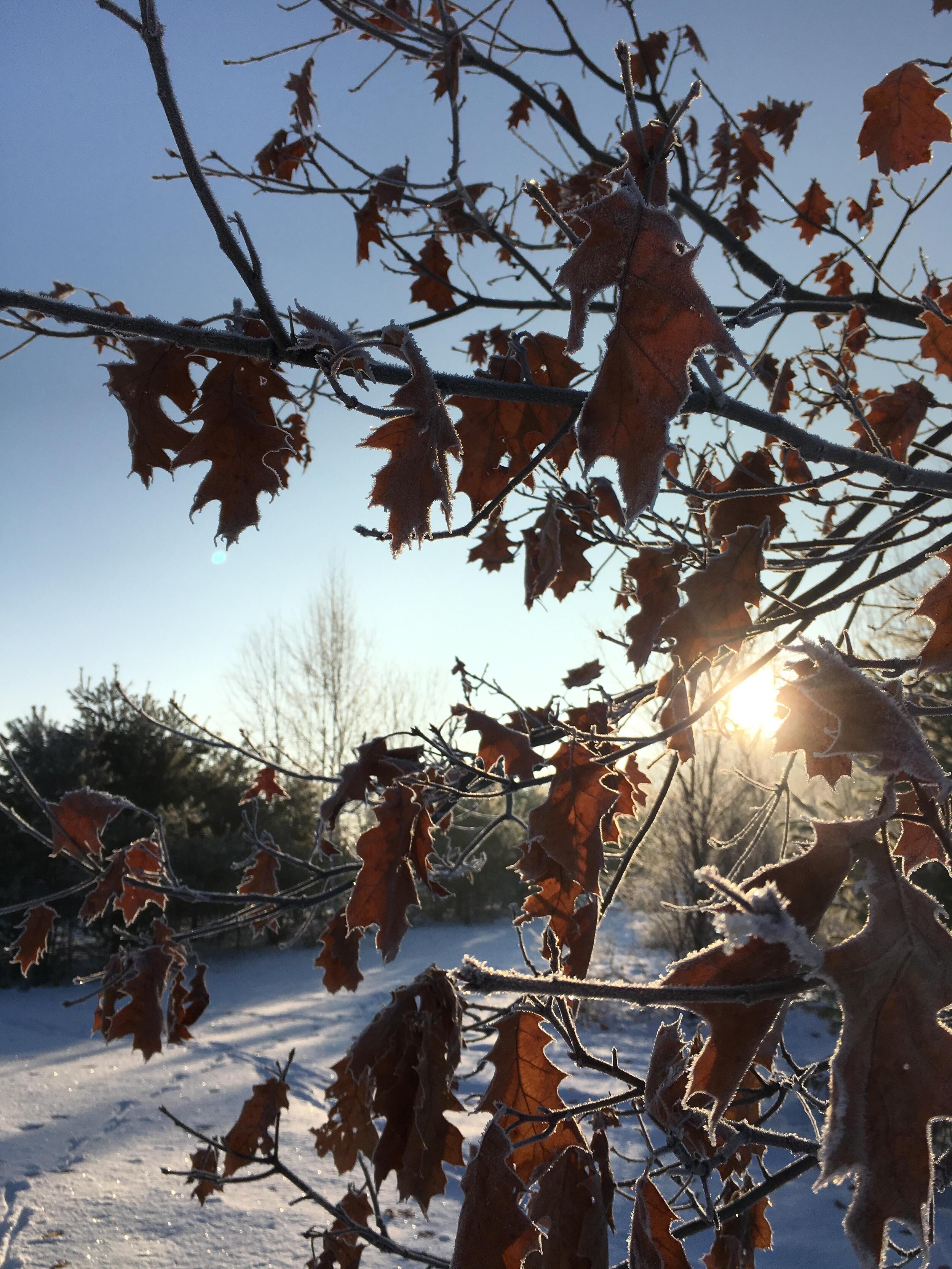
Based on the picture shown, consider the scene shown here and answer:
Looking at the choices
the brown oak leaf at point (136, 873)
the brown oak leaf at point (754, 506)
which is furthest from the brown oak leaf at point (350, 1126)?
the brown oak leaf at point (754, 506)

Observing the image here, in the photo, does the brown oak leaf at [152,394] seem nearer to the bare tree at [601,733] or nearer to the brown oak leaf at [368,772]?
the bare tree at [601,733]

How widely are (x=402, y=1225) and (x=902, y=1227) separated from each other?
519cm

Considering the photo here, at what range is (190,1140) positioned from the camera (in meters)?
5.56

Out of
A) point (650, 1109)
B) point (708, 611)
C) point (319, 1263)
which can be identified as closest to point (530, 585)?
point (708, 611)

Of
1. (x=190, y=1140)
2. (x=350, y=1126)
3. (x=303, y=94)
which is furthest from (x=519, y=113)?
(x=190, y=1140)

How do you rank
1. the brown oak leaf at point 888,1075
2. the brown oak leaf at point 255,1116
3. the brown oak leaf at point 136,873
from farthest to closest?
the brown oak leaf at point 136,873
the brown oak leaf at point 255,1116
the brown oak leaf at point 888,1075

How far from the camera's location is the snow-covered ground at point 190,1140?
414 centimetres

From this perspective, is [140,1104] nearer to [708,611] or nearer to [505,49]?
[708,611]

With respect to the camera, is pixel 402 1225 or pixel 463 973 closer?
pixel 463 973

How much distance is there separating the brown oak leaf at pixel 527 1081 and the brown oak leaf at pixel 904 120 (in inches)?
97.4

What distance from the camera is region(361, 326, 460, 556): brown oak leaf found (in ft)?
2.72

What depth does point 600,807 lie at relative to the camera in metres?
1.52

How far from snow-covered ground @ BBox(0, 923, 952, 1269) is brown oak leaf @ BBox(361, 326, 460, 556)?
178 inches

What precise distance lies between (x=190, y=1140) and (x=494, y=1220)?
5.78 metres
